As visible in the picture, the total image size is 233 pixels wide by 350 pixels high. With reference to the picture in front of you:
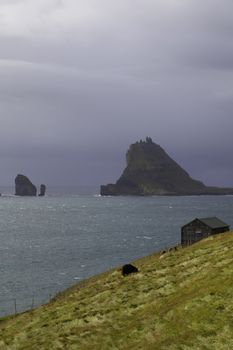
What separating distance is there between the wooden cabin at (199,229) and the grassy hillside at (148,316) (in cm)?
4733

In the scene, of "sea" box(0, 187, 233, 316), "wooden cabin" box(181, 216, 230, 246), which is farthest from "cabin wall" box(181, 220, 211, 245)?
"sea" box(0, 187, 233, 316)

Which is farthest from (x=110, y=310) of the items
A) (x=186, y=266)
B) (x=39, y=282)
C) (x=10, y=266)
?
(x=10, y=266)

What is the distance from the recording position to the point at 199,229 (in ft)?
328

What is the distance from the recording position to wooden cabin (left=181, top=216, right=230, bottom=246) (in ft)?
325

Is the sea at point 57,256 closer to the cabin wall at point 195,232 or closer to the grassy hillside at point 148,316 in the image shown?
the cabin wall at point 195,232

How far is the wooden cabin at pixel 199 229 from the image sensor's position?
9900cm

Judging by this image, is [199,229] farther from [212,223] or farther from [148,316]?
[148,316]

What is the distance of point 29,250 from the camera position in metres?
146

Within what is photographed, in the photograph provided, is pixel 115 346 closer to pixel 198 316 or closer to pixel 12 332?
pixel 198 316

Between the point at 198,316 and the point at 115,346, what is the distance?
5.92 m

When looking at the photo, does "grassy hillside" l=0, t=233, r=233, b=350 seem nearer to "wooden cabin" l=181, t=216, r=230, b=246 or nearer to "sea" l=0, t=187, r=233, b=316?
"sea" l=0, t=187, r=233, b=316

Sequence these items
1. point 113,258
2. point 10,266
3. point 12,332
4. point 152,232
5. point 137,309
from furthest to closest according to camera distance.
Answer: point 152,232, point 113,258, point 10,266, point 12,332, point 137,309

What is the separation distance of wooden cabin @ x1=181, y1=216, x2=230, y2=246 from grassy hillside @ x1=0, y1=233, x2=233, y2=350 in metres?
47.3

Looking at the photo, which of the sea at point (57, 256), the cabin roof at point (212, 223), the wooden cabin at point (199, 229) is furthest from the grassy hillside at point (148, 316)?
the cabin roof at point (212, 223)
